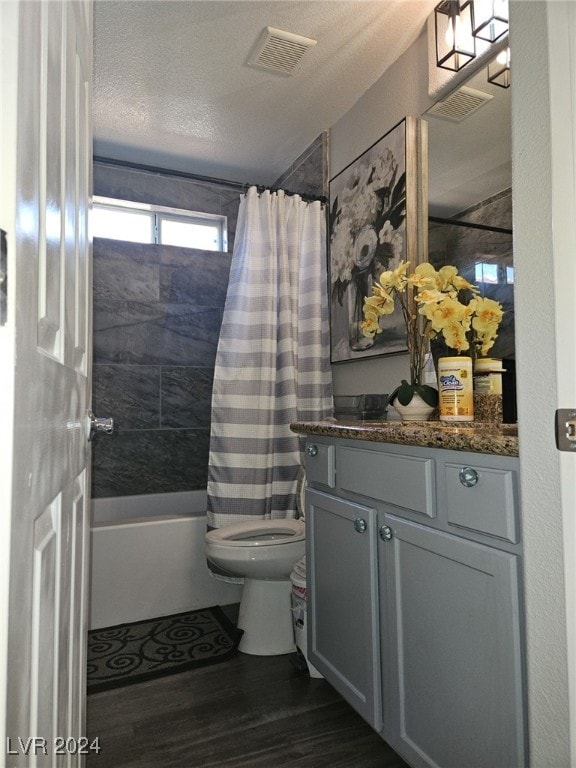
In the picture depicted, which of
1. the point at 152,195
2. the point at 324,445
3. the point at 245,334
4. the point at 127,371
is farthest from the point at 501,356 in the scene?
the point at 152,195

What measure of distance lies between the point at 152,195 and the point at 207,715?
2.77 m

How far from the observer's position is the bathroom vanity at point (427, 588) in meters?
0.93

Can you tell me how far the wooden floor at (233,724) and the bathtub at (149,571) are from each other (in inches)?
20.5

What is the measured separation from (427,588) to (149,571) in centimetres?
157

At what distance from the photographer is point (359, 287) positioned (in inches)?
93.0

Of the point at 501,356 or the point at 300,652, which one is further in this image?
the point at 300,652

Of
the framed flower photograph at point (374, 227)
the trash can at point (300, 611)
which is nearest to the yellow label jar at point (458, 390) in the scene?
the framed flower photograph at point (374, 227)

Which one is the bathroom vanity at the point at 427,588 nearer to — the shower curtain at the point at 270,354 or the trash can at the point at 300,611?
the trash can at the point at 300,611

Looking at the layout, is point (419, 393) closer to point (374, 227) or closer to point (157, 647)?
point (374, 227)

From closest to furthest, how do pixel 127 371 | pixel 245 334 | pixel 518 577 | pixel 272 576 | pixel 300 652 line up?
1. pixel 518 577
2. pixel 300 652
3. pixel 272 576
4. pixel 245 334
5. pixel 127 371

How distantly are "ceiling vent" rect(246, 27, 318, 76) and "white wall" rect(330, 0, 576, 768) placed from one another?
4.66 ft

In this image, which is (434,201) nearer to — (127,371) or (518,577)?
(518,577)

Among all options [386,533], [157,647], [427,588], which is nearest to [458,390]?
[386,533]

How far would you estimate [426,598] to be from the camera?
1.13 metres
